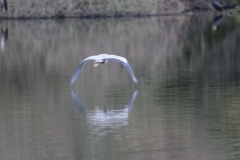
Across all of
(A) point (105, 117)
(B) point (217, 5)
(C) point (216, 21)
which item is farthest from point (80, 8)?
(A) point (105, 117)

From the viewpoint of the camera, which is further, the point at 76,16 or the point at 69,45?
the point at 76,16

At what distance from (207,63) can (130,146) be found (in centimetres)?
930

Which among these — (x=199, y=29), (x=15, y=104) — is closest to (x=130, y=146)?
(x=15, y=104)

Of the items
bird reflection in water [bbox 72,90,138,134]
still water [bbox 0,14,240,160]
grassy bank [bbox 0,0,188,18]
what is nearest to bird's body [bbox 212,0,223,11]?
grassy bank [bbox 0,0,188,18]

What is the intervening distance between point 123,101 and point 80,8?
25.8 m

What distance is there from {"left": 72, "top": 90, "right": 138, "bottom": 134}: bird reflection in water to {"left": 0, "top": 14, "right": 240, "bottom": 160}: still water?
0.05 feet

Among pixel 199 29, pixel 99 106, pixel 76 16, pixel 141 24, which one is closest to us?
pixel 99 106

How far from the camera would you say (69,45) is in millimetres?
24312

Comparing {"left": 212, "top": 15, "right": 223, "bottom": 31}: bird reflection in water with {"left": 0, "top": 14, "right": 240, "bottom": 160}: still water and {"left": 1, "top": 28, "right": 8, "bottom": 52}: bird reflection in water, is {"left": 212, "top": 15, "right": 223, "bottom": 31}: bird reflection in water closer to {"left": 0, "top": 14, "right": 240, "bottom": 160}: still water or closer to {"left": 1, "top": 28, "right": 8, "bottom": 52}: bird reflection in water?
{"left": 0, "top": 14, "right": 240, "bottom": 160}: still water

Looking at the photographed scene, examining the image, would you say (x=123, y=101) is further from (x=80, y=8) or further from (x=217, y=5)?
(x=217, y=5)

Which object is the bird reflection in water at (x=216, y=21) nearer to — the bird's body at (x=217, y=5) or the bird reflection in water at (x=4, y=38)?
the bird's body at (x=217, y=5)

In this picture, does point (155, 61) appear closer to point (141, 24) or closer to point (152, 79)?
point (152, 79)

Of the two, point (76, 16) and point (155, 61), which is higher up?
point (76, 16)

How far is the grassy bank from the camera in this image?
122ft
